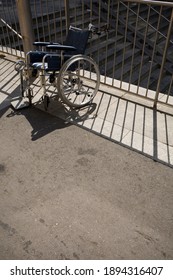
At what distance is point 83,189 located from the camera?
2725 mm

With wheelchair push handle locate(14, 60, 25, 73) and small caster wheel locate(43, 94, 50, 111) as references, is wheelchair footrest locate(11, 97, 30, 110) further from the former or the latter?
wheelchair push handle locate(14, 60, 25, 73)

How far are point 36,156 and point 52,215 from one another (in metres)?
0.89

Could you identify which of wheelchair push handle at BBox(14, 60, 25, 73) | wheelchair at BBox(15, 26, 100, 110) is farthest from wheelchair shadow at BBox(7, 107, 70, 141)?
wheelchair push handle at BBox(14, 60, 25, 73)

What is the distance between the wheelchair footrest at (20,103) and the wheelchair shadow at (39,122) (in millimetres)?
63

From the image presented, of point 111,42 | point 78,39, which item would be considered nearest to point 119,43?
point 111,42

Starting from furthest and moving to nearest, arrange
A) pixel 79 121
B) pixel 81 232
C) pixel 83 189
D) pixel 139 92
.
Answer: pixel 139 92, pixel 79 121, pixel 83 189, pixel 81 232

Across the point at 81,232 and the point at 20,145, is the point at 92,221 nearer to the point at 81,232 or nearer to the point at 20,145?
the point at 81,232

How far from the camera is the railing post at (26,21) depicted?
4211 mm

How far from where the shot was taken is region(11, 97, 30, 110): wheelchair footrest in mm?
4004

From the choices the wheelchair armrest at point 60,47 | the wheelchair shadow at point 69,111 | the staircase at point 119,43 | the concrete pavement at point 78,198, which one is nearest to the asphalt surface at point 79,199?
the concrete pavement at point 78,198

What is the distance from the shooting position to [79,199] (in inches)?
103

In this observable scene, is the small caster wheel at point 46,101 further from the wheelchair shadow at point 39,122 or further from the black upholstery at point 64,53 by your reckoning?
the black upholstery at point 64,53
